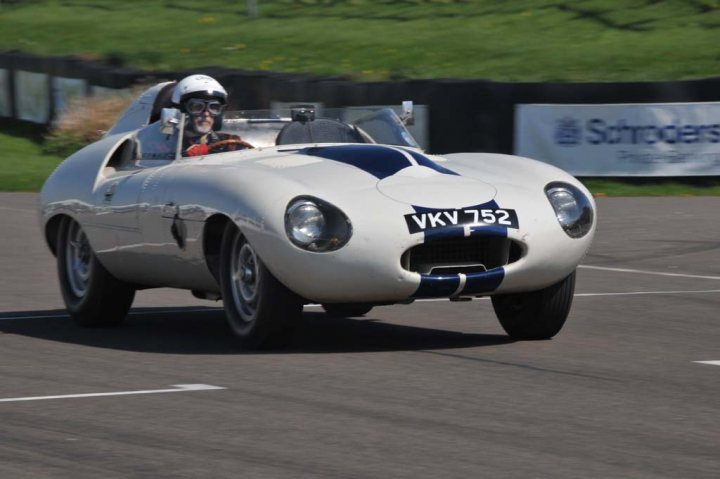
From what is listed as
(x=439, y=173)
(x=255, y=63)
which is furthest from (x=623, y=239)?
(x=255, y=63)

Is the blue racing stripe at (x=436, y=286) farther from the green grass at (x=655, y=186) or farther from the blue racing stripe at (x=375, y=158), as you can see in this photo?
the green grass at (x=655, y=186)

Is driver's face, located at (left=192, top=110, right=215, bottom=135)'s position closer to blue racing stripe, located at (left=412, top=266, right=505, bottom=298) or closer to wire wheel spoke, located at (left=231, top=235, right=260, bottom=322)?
wire wheel spoke, located at (left=231, top=235, right=260, bottom=322)

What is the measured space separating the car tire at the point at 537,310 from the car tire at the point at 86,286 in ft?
7.66

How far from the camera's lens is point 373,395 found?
675 centimetres

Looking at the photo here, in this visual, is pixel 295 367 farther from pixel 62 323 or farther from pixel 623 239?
pixel 623 239

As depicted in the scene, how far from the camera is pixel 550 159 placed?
2067 cm

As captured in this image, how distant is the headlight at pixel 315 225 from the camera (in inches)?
302

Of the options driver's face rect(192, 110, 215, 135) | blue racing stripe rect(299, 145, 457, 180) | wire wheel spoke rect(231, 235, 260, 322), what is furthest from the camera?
driver's face rect(192, 110, 215, 135)

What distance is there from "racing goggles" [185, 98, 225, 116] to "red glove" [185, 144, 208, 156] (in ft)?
0.87

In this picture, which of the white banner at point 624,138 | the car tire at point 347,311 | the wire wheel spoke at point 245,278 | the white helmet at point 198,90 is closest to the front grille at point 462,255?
the wire wheel spoke at point 245,278

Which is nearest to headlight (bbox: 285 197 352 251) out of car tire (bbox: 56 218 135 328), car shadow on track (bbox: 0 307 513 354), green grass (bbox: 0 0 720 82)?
car shadow on track (bbox: 0 307 513 354)

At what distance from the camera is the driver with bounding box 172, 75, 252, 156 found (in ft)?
30.3

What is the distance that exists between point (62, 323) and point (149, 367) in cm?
235

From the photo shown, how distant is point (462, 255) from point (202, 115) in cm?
213
